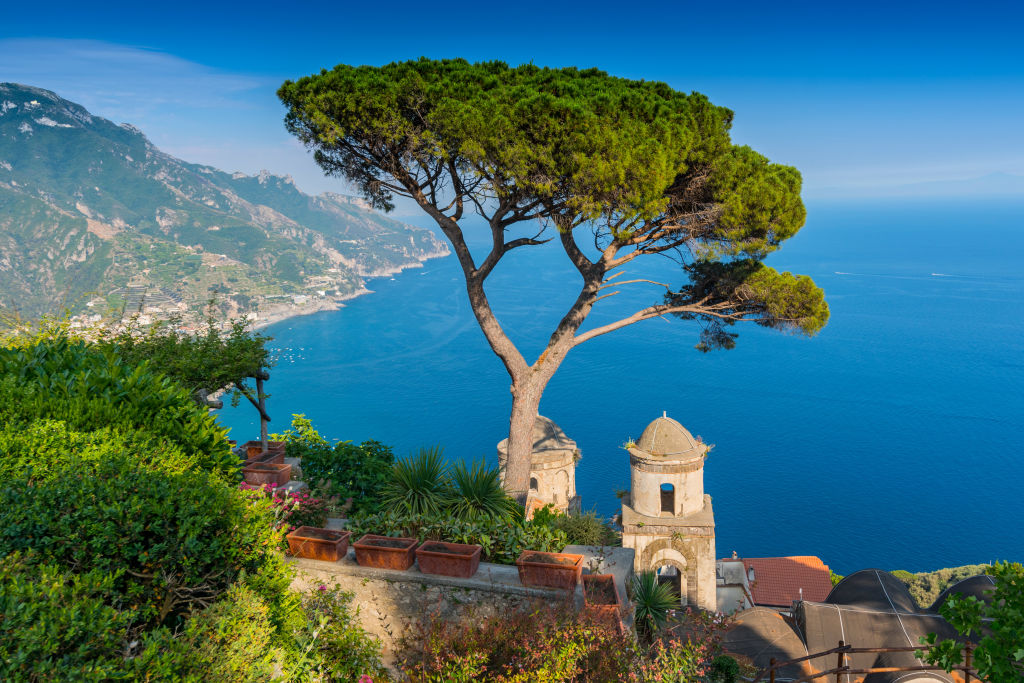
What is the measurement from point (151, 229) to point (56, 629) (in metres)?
126

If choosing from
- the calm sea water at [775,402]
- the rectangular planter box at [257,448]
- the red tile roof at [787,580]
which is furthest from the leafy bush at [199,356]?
the red tile roof at [787,580]

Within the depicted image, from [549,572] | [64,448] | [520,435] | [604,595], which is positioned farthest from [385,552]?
[520,435]

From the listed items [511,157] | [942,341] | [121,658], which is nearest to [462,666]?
[121,658]

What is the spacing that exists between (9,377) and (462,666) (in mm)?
4670

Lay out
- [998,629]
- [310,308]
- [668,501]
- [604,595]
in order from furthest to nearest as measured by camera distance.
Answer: [310,308], [668,501], [604,595], [998,629]

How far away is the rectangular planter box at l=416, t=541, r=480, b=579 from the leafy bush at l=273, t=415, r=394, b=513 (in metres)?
1.87

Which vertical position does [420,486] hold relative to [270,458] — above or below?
below

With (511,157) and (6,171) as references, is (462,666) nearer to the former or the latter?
(511,157)

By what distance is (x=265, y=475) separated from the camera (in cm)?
606

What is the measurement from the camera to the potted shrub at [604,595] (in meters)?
4.24

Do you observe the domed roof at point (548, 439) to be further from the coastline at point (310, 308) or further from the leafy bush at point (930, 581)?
the coastline at point (310, 308)

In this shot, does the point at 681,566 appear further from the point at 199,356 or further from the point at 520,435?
the point at 199,356

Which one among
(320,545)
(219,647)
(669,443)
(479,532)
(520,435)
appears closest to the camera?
(219,647)

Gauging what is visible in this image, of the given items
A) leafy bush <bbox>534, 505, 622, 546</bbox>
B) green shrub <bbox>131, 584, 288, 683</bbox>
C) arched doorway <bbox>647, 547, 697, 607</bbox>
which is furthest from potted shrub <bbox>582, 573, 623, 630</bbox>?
arched doorway <bbox>647, 547, 697, 607</bbox>
